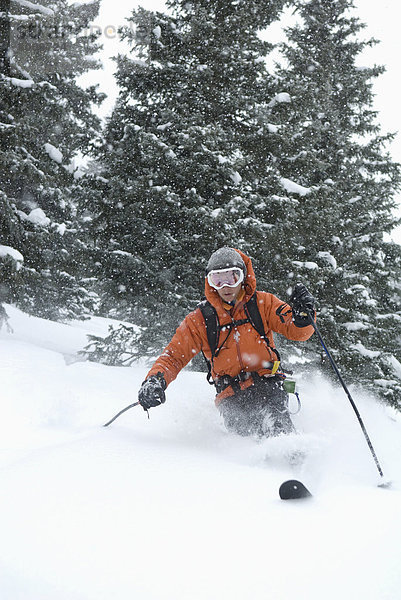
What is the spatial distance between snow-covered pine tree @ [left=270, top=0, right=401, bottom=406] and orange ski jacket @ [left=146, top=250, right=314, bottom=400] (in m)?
5.09

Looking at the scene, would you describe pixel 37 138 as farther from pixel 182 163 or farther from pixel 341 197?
pixel 341 197

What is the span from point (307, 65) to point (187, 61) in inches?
202

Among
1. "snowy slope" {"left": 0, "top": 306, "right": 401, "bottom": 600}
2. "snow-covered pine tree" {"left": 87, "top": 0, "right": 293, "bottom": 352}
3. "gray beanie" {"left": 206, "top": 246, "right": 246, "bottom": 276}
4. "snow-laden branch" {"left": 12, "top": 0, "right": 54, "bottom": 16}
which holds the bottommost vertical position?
"snowy slope" {"left": 0, "top": 306, "right": 401, "bottom": 600}

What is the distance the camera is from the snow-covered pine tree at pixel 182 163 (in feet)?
29.6

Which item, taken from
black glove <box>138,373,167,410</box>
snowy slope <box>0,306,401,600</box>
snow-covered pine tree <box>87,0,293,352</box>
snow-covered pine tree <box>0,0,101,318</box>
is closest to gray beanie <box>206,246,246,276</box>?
black glove <box>138,373,167,410</box>

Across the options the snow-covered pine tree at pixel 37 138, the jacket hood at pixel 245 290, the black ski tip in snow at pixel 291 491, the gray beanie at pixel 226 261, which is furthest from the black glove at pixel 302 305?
the snow-covered pine tree at pixel 37 138

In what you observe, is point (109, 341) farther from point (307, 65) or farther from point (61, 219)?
point (307, 65)

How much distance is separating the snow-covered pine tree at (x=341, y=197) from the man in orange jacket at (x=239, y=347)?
5.11m

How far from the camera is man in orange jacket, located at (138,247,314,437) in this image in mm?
4734

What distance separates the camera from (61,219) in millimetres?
13164

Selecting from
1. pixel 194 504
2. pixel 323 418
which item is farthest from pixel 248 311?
pixel 194 504

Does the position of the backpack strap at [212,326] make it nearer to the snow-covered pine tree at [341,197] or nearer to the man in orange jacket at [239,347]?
the man in orange jacket at [239,347]

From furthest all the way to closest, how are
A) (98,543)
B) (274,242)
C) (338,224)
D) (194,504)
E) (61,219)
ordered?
(61,219) → (338,224) → (274,242) → (194,504) → (98,543)

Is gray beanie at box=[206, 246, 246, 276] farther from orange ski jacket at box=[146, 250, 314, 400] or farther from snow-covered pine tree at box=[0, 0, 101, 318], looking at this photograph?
snow-covered pine tree at box=[0, 0, 101, 318]
